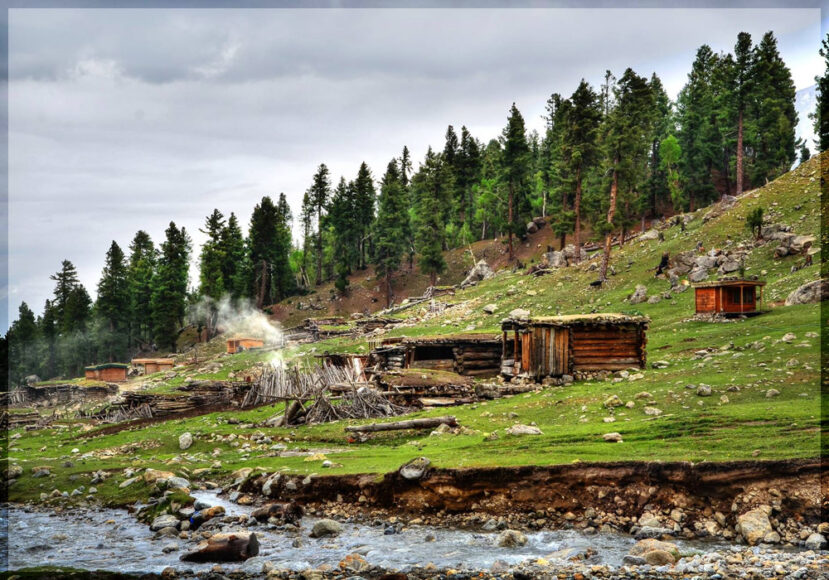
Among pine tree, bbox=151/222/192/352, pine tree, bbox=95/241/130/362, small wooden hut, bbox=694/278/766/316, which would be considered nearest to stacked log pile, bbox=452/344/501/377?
small wooden hut, bbox=694/278/766/316

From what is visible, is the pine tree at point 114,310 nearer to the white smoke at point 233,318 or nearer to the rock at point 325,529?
the white smoke at point 233,318

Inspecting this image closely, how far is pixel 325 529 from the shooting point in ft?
47.9

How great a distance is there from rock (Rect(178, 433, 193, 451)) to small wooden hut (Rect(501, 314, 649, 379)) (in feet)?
53.7

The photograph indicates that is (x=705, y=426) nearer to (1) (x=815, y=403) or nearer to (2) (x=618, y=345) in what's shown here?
(1) (x=815, y=403)

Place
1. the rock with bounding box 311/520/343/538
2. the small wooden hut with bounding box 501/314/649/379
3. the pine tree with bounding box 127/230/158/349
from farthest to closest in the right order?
the pine tree with bounding box 127/230/158/349 → the small wooden hut with bounding box 501/314/649/379 → the rock with bounding box 311/520/343/538

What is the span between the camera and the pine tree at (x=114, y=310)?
9988 cm

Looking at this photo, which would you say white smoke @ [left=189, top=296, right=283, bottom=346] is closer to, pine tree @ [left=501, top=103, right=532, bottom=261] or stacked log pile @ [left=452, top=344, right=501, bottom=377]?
pine tree @ [left=501, top=103, right=532, bottom=261]

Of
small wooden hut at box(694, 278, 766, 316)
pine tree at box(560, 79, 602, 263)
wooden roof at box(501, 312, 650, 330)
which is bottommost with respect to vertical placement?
wooden roof at box(501, 312, 650, 330)

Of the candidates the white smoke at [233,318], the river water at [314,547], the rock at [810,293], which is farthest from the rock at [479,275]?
the river water at [314,547]

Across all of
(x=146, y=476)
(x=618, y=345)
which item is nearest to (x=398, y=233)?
(x=618, y=345)

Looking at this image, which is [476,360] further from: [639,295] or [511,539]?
[511,539]

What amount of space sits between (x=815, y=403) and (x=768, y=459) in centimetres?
581

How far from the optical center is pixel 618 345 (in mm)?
30969

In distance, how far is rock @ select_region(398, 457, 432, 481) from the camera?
16.0 metres
